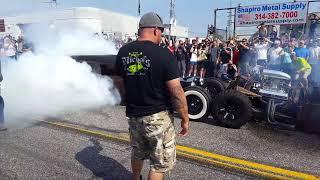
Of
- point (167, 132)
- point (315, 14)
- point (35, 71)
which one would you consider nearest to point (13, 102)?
point (35, 71)

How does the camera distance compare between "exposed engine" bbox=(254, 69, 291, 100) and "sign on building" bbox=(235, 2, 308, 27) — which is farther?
"sign on building" bbox=(235, 2, 308, 27)

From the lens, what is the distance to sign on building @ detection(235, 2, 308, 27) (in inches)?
468

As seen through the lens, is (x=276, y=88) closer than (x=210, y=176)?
No

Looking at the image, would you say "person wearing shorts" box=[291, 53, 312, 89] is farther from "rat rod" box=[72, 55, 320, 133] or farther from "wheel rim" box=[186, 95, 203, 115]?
"wheel rim" box=[186, 95, 203, 115]

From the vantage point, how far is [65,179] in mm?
4195

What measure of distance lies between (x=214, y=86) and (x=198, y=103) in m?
1.66

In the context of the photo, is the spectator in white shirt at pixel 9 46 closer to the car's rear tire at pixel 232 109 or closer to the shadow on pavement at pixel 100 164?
the car's rear tire at pixel 232 109

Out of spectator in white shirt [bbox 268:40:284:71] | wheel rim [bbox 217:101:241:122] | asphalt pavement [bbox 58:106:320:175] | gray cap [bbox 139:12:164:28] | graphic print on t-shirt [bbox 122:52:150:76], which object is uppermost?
gray cap [bbox 139:12:164:28]

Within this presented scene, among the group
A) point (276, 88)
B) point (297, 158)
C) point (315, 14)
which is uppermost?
point (315, 14)

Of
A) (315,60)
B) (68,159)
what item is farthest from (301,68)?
(68,159)

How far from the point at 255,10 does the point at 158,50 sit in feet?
34.2

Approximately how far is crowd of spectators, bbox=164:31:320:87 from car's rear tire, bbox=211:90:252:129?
1160 mm

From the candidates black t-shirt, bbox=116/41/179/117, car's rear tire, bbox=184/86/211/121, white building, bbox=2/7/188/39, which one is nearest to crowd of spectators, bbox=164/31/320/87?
car's rear tire, bbox=184/86/211/121

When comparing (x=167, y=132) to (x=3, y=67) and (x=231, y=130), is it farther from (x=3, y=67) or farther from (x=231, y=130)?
(x=3, y=67)
